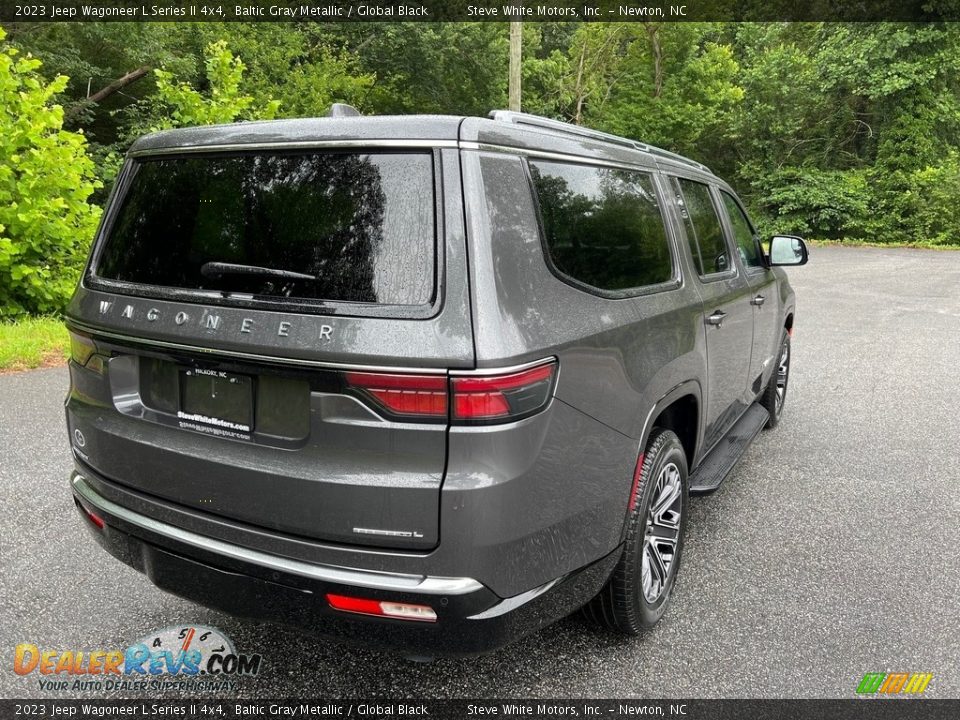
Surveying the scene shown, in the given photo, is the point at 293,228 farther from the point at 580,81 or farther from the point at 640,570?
the point at 580,81

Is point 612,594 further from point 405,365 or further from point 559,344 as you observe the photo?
point 405,365

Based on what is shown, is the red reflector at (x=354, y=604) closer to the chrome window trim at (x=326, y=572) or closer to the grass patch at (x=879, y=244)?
the chrome window trim at (x=326, y=572)

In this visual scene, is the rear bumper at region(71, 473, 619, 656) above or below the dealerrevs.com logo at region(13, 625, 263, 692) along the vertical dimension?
above

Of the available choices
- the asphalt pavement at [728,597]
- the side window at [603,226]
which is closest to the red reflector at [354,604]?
the asphalt pavement at [728,597]

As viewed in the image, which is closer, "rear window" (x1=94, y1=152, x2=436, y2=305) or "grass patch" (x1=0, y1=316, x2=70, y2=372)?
"rear window" (x1=94, y1=152, x2=436, y2=305)

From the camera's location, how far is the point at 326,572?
77.0 inches

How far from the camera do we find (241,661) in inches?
104

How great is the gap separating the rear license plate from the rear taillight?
381 millimetres

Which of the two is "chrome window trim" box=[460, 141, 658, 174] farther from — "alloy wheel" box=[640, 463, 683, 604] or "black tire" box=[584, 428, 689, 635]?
"alloy wheel" box=[640, 463, 683, 604]

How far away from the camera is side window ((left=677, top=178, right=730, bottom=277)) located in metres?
3.43

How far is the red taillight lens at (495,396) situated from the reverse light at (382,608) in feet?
1.73

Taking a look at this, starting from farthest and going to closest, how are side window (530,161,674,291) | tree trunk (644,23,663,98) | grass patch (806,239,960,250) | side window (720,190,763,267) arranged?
1. tree trunk (644,23,663,98)
2. grass patch (806,239,960,250)
3. side window (720,190,763,267)
4. side window (530,161,674,291)

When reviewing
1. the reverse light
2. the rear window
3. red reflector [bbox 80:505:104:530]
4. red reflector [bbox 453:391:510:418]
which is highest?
the rear window

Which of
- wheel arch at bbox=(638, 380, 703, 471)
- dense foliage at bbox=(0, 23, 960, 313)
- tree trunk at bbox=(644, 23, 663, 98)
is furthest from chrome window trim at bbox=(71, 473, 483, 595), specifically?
tree trunk at bbox=(644, 23, 663, 98)
